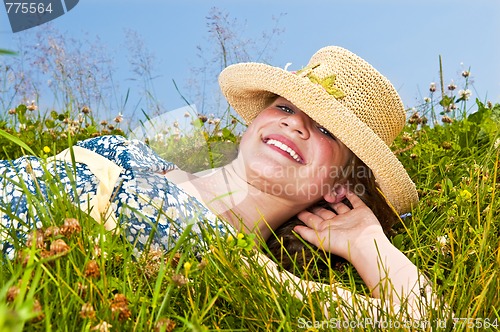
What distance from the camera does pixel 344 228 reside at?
4223 mm

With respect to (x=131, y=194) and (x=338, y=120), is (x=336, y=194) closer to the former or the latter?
(x=338, y=120)

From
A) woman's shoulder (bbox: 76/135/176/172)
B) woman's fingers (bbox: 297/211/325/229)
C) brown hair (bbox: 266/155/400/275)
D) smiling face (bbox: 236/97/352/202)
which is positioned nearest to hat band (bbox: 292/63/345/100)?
smiling face (bbox: 236/97/352/202)

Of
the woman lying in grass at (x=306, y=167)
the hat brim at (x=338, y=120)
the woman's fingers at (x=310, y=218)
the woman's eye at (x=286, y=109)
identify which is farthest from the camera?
the woman's fingers at (x=310, y=218)

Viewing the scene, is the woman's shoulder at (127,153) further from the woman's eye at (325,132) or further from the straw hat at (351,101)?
the woman's eye at (325,132)

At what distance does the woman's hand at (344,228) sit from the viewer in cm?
401

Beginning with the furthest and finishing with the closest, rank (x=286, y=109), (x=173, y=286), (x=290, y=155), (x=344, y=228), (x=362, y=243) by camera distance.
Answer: (x=286, y=109) → (x=344, y=228) → (x=290, y=155) → (x=362, y=243) → (x=173, y=286)

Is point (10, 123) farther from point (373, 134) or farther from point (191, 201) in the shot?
point (373, 134)

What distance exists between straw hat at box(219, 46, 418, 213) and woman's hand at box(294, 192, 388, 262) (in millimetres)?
251

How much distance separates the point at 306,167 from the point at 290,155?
0.13 meters

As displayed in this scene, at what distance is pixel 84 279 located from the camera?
2.42m

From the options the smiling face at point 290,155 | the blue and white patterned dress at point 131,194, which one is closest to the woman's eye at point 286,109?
the smiling face at point 290,155

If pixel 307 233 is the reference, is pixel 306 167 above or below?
above

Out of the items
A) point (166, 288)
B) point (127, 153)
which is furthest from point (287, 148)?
point (166, 288)

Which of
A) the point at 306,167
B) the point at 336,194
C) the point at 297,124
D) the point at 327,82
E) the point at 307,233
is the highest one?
the point at 327,82
